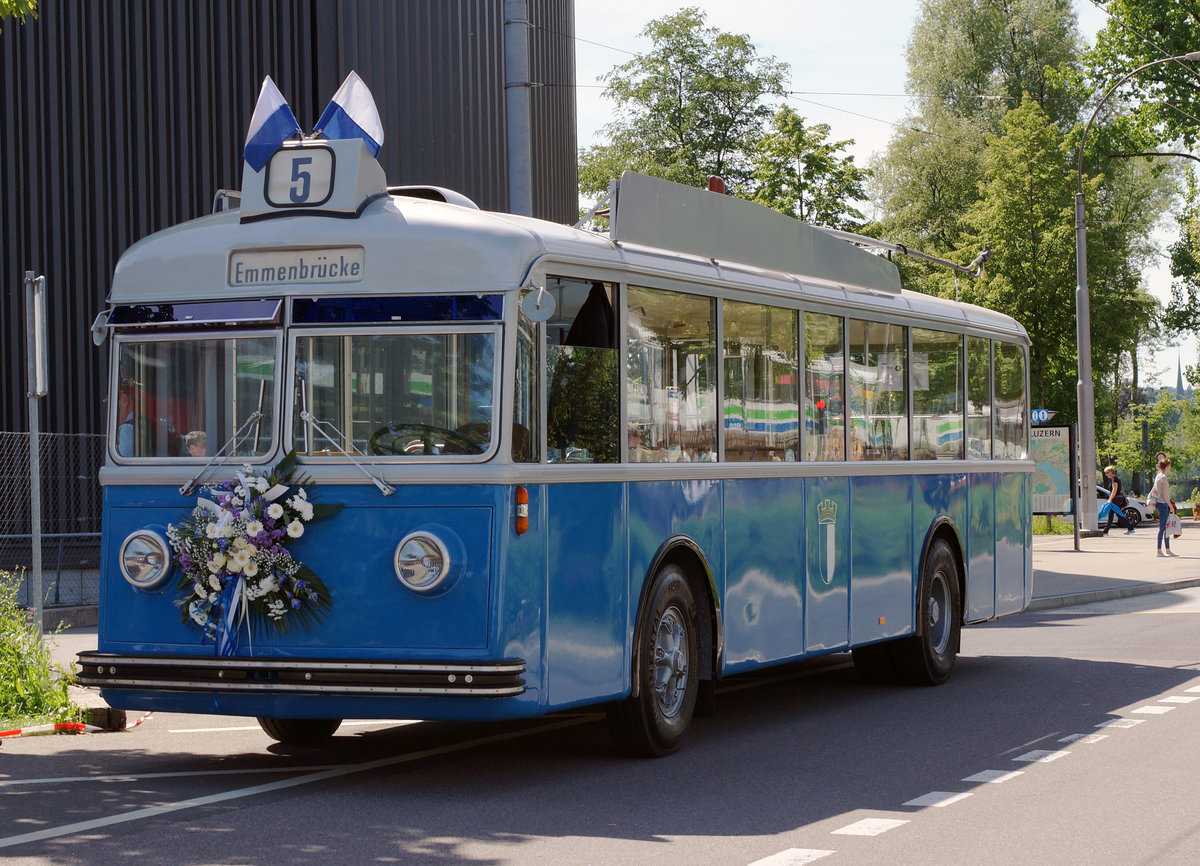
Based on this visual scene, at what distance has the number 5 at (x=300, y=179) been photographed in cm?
823

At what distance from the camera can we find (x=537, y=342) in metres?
7.92

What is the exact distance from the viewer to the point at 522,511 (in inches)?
303

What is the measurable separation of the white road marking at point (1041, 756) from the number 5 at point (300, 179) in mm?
4921

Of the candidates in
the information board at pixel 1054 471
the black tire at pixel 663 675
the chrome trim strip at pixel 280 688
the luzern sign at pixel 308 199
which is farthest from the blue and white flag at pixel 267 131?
the information board at pixel 1054 471

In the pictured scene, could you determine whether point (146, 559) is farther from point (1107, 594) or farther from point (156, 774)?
point (1107, 594)

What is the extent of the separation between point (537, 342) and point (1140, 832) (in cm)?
355

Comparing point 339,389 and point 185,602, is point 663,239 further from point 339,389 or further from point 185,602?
point 185,602

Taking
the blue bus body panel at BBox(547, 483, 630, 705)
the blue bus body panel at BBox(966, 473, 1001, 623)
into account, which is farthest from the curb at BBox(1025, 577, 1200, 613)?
the blue bus body panel at BBox(547, 483, 630, 705)

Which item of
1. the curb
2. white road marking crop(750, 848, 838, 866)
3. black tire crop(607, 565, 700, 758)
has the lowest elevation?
the curb

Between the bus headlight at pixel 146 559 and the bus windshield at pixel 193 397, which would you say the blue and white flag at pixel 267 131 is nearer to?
the bus windshield at pixel 193 397

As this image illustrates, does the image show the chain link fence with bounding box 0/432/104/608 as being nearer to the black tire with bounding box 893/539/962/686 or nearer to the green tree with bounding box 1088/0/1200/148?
the black tire with bounding box 893/539/962/686

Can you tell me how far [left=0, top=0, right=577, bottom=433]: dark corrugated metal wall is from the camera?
792 inches

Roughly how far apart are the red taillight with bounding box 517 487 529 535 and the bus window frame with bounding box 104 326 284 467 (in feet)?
4.17

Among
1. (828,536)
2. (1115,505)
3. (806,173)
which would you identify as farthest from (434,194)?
(1115,505)
